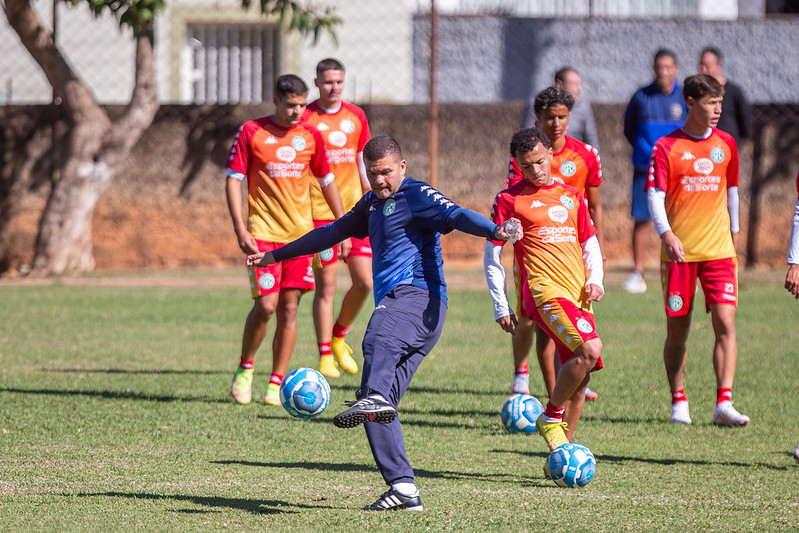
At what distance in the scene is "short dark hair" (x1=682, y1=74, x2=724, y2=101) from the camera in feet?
23.4

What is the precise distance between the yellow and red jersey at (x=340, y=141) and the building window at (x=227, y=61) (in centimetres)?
974

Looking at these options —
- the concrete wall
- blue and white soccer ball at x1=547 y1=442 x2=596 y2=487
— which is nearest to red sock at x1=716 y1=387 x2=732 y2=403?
blue and white soccer ball at x1=547 y1=442 x2=596 y2=487

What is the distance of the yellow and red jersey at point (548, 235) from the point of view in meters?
6.17

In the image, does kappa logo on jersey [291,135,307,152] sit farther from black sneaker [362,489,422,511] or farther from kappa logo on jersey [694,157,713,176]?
black sneaker [362,489,422,511]

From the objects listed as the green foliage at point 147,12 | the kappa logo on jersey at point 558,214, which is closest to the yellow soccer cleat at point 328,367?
the kappa logo on jersey at point 558,214

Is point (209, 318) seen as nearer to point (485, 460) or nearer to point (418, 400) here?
point (418, 400)

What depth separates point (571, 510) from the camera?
5164 mm

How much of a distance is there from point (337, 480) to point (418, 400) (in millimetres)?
2174

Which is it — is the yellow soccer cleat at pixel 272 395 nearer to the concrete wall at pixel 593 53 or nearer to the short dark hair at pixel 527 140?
the short dark hair at pixel 527 140

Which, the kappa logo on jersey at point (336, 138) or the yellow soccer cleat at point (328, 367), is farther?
the kappa logo on jersey at point (336, 138)

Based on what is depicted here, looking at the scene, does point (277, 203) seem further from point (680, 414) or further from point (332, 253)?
point (680, 414)

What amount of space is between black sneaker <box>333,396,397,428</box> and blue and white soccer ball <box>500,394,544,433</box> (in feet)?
5.39

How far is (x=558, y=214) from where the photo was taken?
20.5 ft

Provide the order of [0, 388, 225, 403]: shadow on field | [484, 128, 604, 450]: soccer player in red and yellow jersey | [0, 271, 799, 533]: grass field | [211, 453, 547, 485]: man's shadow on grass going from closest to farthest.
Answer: [0, 271, 799, 533]: grass field → [211, 453, 547, 485]: man's shadow on grass → [484, 128, 604, 450]: soccer player in red and yellow jersey → [0, 388, 225, 403]: shadow on field
